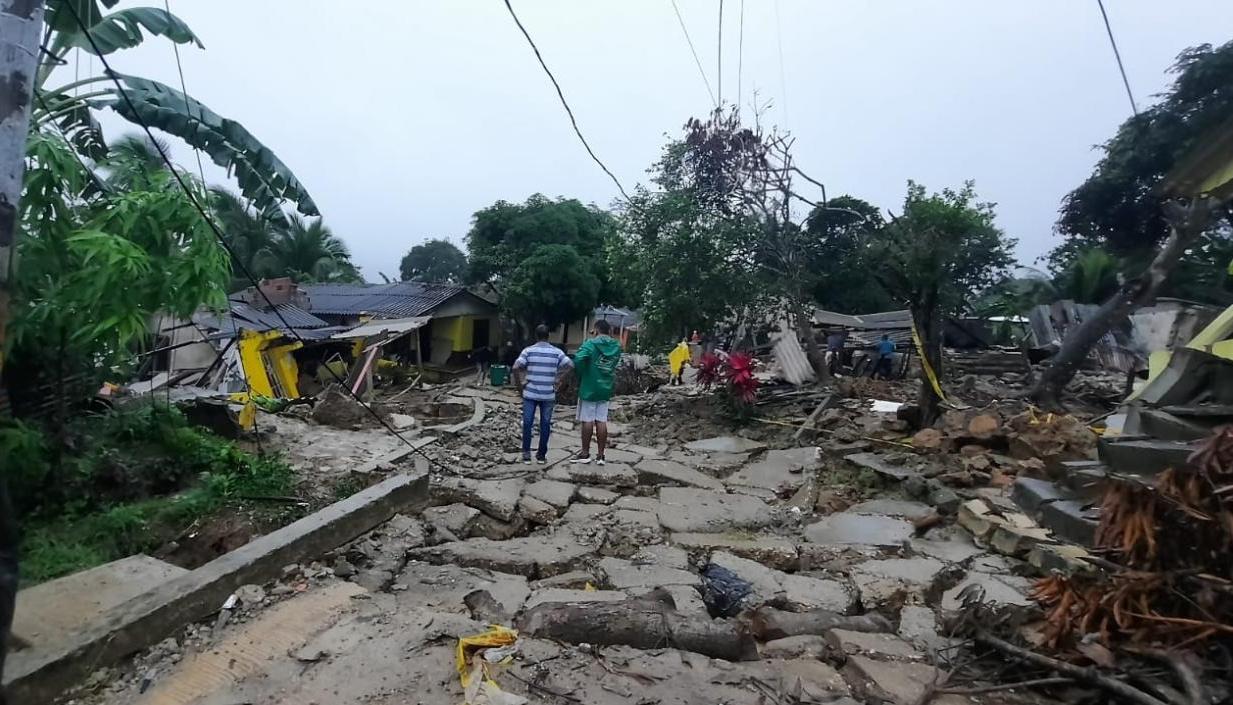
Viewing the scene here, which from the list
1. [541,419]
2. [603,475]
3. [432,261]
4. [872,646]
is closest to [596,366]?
[541,419]

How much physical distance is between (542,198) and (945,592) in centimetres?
2352

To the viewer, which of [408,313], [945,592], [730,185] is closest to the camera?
[945,592]

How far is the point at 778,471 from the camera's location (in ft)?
23.7

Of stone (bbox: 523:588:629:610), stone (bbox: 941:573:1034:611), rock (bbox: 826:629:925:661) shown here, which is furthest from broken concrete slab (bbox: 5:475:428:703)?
stone (bbox: 941:573:1034:611)

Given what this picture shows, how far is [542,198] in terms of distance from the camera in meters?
25.9

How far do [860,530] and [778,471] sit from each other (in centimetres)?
210

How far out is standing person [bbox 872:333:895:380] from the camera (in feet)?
48.6

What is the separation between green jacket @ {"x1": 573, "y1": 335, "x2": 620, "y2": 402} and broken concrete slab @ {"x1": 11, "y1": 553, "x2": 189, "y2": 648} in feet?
11.9

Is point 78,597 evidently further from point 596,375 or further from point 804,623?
point 596,375

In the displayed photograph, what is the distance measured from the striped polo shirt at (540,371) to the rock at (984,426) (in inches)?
170

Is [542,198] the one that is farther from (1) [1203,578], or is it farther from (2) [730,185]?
(1) [1203,578]

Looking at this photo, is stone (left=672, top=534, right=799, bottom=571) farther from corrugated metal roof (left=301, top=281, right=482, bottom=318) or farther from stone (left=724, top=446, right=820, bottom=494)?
corrugated metal roof (left=301, top=281, right=482, bottom=318)

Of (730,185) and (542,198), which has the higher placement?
(542,198)

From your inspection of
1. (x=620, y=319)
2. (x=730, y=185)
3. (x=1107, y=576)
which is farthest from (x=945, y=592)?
(x=620, y=319)
